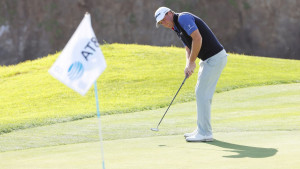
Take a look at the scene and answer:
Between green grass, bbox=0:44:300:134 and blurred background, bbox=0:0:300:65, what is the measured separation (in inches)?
670

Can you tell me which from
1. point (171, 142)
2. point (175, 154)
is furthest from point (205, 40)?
point (175, 154)

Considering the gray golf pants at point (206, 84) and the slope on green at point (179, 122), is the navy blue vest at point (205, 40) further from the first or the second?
the slope on green at point (179, 122)

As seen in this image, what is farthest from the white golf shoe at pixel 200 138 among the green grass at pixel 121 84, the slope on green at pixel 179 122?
the green grass at pixel 121 84

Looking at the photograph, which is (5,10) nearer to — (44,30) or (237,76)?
(44,30)

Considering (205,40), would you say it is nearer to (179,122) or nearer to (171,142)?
(171,142)

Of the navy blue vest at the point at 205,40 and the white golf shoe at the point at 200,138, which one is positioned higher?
the navy blue vest at the point at 205,40

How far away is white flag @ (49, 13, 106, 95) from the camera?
5.46m

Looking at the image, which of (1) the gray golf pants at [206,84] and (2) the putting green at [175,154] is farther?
(1) the gray golf pants at [206,84]

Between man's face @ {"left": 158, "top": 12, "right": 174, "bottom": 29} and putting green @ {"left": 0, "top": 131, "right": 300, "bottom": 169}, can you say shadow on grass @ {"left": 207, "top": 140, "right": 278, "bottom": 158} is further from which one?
man's face @ {"left": 158, "top": 12, "right": 174, "bottom": 29}

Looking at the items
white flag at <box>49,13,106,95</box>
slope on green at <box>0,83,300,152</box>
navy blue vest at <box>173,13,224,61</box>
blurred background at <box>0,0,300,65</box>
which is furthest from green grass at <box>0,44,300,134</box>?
blurred background at <box>0,0,300,65</box>

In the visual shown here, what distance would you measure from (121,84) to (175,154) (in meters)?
11.0

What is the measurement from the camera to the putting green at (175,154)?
623 cm

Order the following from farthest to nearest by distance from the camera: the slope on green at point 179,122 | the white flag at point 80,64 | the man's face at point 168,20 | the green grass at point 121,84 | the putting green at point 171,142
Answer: the green grass at point 121,84, the slope on green at point 179,122, the man's face at point 168,20, the putting green at point 171,142, the white flag at point 80,64

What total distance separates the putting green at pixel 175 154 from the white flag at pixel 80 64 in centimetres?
123
